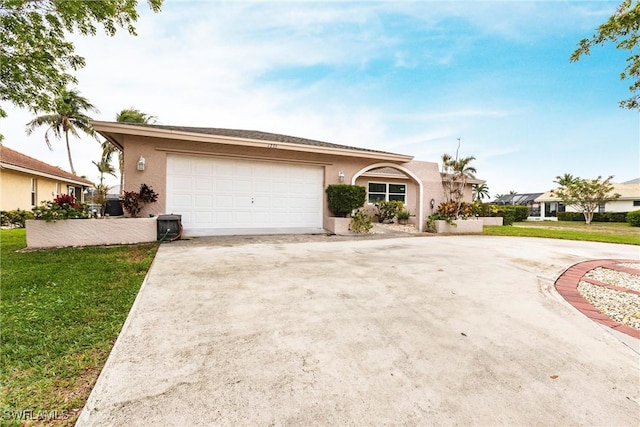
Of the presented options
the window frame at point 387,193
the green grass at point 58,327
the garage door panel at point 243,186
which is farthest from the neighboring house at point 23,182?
the window frame at point 387,193

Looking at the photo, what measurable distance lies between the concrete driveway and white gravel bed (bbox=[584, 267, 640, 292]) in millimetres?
1344

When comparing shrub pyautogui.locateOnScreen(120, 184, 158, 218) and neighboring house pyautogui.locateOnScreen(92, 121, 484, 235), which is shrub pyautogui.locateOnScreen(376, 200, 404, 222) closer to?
neighboring house pyautogui.locateOnScreen(92, 121, 484, 235)

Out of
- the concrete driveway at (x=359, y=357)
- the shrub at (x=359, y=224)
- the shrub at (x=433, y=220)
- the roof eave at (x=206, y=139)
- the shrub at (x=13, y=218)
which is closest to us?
the concrete driveway at (x=359, y=357)

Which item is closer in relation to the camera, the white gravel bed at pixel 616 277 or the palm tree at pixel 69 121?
the white gravel bed at pixel 616 277

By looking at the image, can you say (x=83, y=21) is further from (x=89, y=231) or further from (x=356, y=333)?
(x=356, y=333)

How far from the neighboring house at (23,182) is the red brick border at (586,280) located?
1872 centimetres

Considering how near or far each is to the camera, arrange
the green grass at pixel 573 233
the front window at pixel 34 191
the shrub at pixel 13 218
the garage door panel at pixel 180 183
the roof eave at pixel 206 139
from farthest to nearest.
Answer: the front window at pixel 34 191 < the shrub at pixel 13 218 < the green grass at pixel 573 233 < the garage door panel at pixel 180 183 < the roof eave at pixel 206 139

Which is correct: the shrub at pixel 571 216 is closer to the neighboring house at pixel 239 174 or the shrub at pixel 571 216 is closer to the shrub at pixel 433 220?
the shrub at pixel 433 220

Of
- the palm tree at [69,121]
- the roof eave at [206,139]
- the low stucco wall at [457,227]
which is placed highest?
the palm tree at [69,121]

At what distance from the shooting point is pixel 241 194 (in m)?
9.37

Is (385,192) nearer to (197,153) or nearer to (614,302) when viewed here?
(197,153)

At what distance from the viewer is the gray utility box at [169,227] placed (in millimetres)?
7453

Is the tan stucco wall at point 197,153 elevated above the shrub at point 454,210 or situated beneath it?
elevated above

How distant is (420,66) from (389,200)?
22.5 feet
